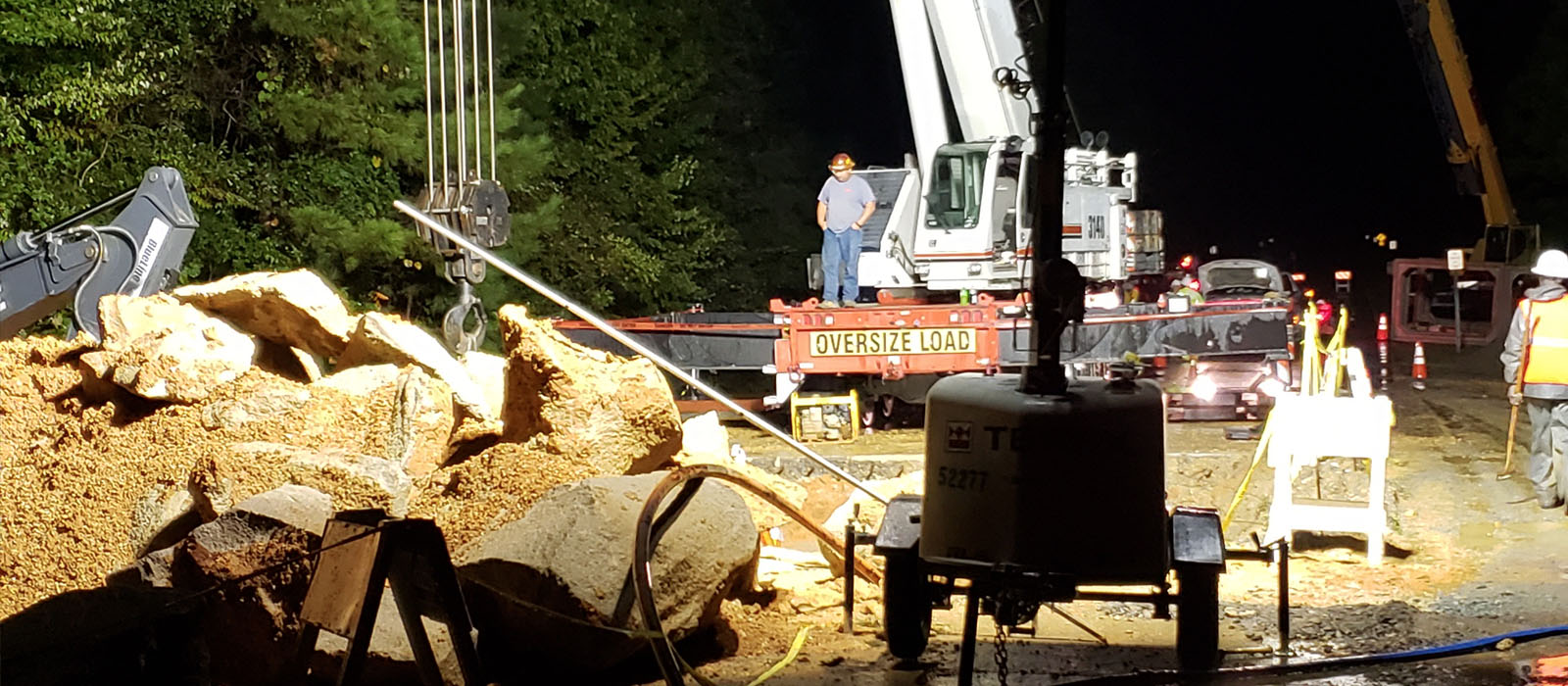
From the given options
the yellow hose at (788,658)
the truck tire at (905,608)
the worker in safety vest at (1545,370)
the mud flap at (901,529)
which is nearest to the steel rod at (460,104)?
the yellow hose at (788,658)

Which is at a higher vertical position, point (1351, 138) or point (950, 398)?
point (1351, 138)

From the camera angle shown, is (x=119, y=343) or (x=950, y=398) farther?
(x=119, y=343)

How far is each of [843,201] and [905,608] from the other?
32.5 feet

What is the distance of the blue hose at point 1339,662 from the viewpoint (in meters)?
6.59

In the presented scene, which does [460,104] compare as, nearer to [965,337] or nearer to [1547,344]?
[965,337]

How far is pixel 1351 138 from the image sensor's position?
75.4 m

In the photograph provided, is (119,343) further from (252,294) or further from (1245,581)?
(1245,581)

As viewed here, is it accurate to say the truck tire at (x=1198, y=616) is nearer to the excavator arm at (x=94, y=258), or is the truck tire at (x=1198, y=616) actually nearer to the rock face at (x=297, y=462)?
the rock face at (x=297, y=462)

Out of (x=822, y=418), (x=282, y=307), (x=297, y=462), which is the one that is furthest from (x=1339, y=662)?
(x=822, y=418)

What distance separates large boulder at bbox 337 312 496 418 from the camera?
9805 millimetres

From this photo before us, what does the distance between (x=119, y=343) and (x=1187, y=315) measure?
9.55 metres

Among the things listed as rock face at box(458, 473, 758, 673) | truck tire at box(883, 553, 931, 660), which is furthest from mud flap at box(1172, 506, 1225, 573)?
rock face at box(458, 473, 758, 673)

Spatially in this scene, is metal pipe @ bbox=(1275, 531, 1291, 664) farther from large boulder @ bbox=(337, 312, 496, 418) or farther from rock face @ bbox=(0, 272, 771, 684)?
large boulder @ bbox=(337, 312, 496, 418)

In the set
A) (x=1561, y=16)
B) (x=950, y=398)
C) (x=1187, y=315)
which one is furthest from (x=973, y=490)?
(x=1561, y=16)
